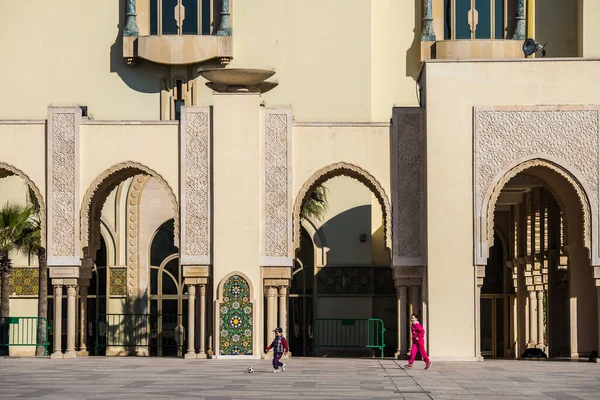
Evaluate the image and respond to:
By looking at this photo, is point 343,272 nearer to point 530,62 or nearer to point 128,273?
point 128,273

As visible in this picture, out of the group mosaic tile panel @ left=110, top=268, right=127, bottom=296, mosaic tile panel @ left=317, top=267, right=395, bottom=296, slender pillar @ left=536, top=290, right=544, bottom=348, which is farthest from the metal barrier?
slender pillar @ left=536, top=290, right=544, bottom=348

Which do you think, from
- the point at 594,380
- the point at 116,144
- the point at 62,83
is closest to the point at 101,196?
the point at 116,144

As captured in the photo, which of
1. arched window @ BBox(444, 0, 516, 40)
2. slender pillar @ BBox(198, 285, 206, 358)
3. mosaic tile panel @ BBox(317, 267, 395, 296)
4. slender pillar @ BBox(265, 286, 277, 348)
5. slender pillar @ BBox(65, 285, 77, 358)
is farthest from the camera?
arched window @ BBox(444, 0, 516, 40)

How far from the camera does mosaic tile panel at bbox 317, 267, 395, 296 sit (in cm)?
3119

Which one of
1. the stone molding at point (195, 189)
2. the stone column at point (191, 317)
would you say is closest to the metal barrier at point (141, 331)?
the stone column at point (191, 317)

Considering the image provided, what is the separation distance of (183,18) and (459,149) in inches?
398

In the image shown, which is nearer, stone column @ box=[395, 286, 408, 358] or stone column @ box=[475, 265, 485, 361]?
stone column @ box=[475, 265, 485, 361]

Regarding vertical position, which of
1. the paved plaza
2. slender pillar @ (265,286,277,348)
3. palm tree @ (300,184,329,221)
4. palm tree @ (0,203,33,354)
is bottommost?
Answer: the paved plaza

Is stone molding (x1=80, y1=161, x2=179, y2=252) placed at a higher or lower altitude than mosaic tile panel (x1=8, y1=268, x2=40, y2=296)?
higher

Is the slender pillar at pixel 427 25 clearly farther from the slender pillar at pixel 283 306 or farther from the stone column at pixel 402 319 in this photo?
the slender pillar at pixel 283 306

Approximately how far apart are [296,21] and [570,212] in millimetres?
9261

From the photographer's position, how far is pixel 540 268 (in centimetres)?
2959

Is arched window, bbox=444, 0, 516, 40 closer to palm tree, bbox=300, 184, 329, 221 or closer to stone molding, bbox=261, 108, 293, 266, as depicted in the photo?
palm tree, bbox=300, 184, 329, 221

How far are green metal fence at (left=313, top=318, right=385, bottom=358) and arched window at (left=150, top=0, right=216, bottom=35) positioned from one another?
7.29 metres
